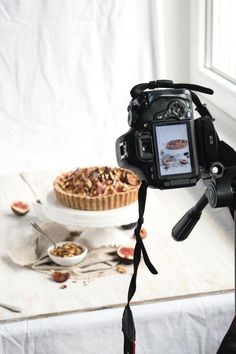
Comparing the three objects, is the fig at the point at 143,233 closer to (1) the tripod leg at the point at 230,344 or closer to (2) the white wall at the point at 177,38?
(1) the tripod leg at the point at 230,344

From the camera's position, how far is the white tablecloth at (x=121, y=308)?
1.68 metres

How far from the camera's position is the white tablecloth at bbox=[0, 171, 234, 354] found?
66.0 inches

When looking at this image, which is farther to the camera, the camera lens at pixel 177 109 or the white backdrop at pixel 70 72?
the white backdrop at pixel 70 72

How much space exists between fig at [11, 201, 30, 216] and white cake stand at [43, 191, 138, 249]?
13cm

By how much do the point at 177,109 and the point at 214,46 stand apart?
59.9 inches

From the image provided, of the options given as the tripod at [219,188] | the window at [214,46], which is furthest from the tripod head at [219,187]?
the window at [214,46]

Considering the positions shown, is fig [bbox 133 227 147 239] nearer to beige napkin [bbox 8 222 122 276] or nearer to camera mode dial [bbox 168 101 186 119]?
beige napkin [bbox 8 222 122 276]

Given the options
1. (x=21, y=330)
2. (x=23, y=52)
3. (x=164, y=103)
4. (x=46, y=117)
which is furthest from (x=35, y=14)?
(x=164, y=103)

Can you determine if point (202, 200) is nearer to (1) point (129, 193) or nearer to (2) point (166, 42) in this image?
(1) point (129, 193)

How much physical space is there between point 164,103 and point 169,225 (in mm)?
919

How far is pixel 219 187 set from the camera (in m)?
1.21

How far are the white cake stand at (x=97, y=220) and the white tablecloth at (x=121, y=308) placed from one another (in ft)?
0.34

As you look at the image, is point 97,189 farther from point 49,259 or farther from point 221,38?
point 221,38

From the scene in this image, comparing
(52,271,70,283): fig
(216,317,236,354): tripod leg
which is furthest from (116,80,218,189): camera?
(52,271,70,283): fig
